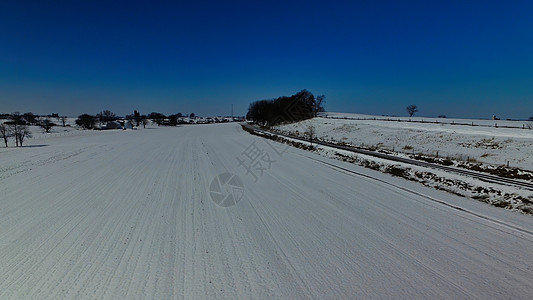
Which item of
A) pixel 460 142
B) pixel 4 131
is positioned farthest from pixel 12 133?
pixel 460 142

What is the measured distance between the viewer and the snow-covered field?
464 cm

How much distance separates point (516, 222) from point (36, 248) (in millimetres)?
13463

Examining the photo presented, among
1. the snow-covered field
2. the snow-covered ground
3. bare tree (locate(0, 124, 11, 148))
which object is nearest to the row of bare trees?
bare tree (locate(0, 124, 11, 148))

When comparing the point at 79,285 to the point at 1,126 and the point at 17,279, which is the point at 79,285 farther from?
the point at 1,126

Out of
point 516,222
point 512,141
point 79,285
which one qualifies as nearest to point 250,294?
point 79,285

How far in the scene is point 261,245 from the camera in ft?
20.7

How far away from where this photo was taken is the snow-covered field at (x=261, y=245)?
4.64 metres

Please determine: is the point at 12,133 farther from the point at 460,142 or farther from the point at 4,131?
the point at 460,142

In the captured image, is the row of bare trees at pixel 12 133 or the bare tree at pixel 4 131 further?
the bare tree at pixel 4 131

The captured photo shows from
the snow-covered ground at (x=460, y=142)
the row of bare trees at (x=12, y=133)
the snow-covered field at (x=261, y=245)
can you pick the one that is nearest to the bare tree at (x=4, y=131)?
the row of bare trees at (x=12, y=133)

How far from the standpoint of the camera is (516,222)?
7.78 metres

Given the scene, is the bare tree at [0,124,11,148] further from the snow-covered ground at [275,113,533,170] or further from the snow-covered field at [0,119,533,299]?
the snow-covered ground at [275,113,533,170]

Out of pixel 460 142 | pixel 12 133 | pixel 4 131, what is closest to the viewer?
pixel 460 142

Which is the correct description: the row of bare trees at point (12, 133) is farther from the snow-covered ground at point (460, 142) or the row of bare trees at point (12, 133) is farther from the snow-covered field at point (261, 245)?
the snow-covered ground at point (460, 142)
